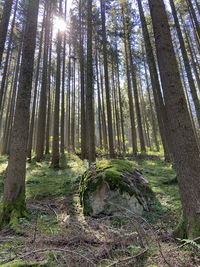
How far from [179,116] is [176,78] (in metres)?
0.81

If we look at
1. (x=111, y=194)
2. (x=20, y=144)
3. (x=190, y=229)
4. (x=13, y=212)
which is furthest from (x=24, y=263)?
(x=20, y=144)

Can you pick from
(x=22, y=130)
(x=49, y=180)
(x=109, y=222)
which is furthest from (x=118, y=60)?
(x=109, y=222)

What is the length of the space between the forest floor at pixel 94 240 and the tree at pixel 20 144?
16.1 inches

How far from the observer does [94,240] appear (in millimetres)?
2887

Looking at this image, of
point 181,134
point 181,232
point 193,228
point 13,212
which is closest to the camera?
point 193,228

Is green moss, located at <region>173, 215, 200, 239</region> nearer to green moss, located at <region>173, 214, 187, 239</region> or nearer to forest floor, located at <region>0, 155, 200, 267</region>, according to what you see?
green moss, located at <region>173, 214, 187, 239</region>

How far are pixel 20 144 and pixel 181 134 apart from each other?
157 inches

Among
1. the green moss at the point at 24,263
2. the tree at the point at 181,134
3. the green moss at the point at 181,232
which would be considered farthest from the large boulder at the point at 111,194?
the green moss at the point at 24,263

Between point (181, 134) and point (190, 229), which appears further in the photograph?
point (181, 134)

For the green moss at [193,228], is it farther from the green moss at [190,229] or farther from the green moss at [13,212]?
the green moss at [13,212]

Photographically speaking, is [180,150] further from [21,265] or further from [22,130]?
[22,130]

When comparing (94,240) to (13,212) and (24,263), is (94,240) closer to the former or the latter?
(24,263)

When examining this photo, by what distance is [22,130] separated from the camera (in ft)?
14.8

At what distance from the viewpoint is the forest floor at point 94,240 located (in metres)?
2.16
